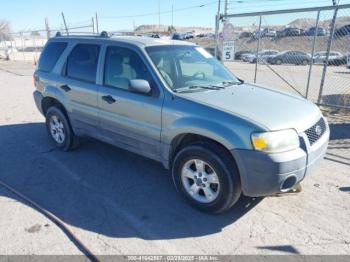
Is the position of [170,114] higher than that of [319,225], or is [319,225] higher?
[170,114]

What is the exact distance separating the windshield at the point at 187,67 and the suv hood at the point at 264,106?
294mm

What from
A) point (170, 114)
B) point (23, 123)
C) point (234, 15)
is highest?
point (234, 15)

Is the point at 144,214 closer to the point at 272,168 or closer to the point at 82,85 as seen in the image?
the point at 272,168

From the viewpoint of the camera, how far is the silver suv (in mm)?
3297

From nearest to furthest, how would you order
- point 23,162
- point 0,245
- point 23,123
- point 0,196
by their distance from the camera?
point 0,245 < point 0,196 < point 23,162 < point 23,123

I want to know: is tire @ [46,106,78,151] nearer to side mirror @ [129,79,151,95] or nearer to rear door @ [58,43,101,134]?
rear door @ [58,43,101,134]

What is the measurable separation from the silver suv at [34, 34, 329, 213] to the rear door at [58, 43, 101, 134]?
2 centimetres

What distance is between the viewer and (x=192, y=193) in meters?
3.86

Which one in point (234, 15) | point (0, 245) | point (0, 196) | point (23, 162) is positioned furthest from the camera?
point (234, 15)

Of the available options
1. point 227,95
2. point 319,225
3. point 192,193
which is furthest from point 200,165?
point 319,225

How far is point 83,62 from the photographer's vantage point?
5047 millimetres

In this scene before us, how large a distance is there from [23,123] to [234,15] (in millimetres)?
5958

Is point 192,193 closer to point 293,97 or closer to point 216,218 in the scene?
point 216,218

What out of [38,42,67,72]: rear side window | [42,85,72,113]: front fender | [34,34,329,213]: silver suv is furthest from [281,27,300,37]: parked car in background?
[42,85,72,113]: front fender
